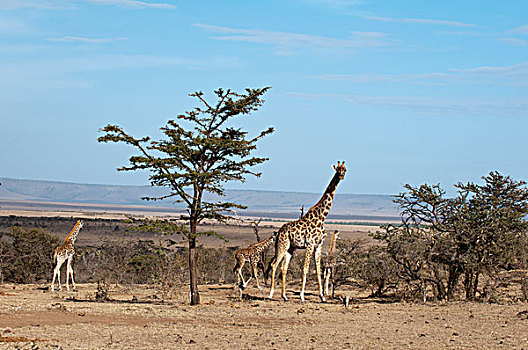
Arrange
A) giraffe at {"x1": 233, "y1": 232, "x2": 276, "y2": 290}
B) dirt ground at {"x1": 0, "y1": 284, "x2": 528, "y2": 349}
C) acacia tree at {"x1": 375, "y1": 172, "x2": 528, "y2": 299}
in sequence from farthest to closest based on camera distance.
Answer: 1. giraffe at {"x1": 233, "y1": 232, "x2": 276, "y2": 290}
2. acacia tree at {"x1": 375, "y1": 172, "x2": 528, "y2": 299}
3. dirt ground at {"x1": 0, "y1": 284, "x2": 528, "y2": 349}

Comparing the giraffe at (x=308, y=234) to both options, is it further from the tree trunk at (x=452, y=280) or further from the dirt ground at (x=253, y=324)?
the tree trunk at (x=452, y=280)

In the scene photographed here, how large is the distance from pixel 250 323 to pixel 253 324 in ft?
0.44

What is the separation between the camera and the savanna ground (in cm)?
1315

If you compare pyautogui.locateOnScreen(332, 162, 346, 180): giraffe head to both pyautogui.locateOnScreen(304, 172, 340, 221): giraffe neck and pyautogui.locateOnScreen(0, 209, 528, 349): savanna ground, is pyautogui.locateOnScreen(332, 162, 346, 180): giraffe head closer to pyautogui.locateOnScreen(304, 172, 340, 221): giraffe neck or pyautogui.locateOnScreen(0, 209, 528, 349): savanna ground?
pyautogui.locateOnScreen(304, 172, 340, 221): giraffe neck

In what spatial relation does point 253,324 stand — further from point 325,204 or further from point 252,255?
point 252,255

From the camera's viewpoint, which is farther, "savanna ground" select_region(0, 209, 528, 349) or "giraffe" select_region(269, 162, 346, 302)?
"giraffe" select_region(269, 162, 346, 302)

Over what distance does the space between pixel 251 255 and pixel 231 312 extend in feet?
20.7

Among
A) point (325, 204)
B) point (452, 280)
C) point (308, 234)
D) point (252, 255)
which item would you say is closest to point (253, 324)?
point (308, 234)

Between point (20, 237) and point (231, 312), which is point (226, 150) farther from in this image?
point (20, 237)

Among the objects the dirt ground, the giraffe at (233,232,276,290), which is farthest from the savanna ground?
the giraffe at (233,232,276,290)

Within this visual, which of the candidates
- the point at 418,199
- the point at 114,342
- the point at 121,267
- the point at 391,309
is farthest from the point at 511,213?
the point at 121,267

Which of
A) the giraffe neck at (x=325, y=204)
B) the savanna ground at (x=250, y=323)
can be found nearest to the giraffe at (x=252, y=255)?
the savanna ground at (x=250, y=323)

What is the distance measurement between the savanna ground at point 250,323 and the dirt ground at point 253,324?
2 centimetres

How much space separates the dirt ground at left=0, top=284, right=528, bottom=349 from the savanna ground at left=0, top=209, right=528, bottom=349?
2cm
